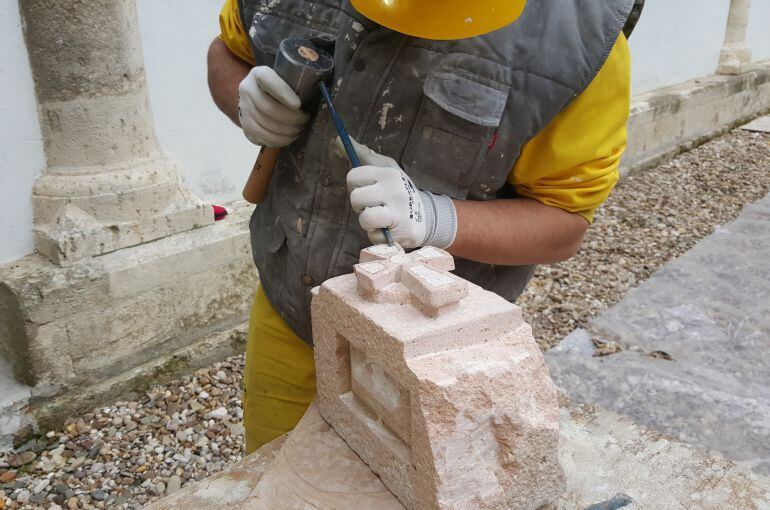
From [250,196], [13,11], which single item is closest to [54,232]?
[13,11]

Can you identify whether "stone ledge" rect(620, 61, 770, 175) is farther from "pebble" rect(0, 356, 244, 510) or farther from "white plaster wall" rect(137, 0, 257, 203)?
"pebble" rect(0, 356, 244, 510)

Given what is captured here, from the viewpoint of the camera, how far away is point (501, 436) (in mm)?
1218

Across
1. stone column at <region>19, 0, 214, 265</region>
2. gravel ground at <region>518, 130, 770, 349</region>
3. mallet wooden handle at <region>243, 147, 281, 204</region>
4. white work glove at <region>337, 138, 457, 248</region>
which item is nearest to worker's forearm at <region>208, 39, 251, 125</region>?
mallet wooden handle at <region>243, 147, 281, 204</region>

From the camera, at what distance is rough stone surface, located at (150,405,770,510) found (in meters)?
1.33

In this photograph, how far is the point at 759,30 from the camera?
9.73 m

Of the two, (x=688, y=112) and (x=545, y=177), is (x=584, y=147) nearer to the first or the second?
(x=545, y=177)

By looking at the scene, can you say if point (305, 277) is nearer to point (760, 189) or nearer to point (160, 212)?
point (160, 212)

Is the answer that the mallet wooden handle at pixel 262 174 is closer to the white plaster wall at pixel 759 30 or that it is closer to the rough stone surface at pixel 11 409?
the rough stone surface at pixel 11 409

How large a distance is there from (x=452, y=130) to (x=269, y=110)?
1.40ft

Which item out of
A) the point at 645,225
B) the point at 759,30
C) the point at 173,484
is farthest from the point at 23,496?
the point at 759,30

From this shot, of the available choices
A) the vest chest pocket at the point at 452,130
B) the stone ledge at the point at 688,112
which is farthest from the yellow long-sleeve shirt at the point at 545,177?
the stone ledge at the point at 688,112

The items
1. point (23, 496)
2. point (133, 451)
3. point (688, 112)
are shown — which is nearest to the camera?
point (23, 496)

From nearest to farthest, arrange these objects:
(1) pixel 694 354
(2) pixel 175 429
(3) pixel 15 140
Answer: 1. (3) pixel 15 140
2. (2) pixel 175 429
3. (1) pixel 694 354

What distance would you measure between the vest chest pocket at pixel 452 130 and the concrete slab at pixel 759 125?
865 centimetres
